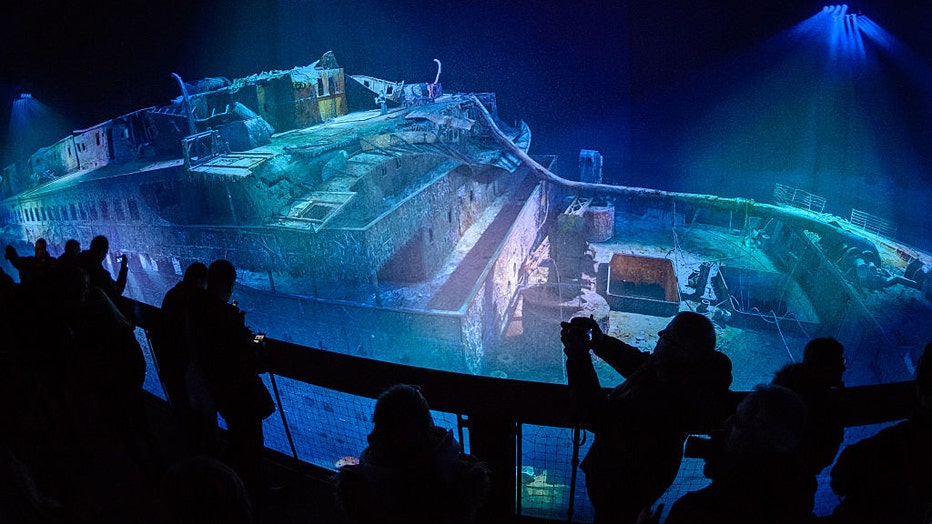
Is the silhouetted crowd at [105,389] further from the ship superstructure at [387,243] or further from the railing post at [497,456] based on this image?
the ship superstructure at [387,243]

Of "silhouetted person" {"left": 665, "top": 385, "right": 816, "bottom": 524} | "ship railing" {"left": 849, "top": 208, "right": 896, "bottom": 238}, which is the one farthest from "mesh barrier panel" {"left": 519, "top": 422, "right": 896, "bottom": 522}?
"ship railing" {"left": 849, "top": 208, "right": 896, "bottom": 238}

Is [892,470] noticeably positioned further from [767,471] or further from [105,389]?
[105,389]

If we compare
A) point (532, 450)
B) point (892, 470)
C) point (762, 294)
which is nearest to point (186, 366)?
point (892, 470)

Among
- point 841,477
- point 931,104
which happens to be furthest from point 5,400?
point 931,104

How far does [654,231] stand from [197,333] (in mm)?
19591

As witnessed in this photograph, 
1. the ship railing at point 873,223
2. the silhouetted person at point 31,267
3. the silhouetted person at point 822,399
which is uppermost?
the silhouetted person at point 31,267

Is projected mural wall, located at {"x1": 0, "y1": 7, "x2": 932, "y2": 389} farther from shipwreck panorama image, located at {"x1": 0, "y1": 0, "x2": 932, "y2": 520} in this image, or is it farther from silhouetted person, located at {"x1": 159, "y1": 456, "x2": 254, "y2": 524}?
silhouetted person, located at {"x1": 159, "y1": 456, "x2": 254, "y2": 524}

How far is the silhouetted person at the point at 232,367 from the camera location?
1.92 m

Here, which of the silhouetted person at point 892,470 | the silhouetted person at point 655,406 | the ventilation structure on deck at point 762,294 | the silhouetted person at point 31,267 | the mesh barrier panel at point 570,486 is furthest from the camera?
the ventilation structure on deck at point 762,294

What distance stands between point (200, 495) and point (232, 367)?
3.23 ft

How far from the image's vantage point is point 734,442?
1.22 metres

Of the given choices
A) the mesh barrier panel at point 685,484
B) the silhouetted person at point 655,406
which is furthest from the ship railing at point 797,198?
the silhouetted person at point 655,406

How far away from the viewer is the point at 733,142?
2559cm

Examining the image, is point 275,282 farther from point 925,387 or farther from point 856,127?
point 856,127
